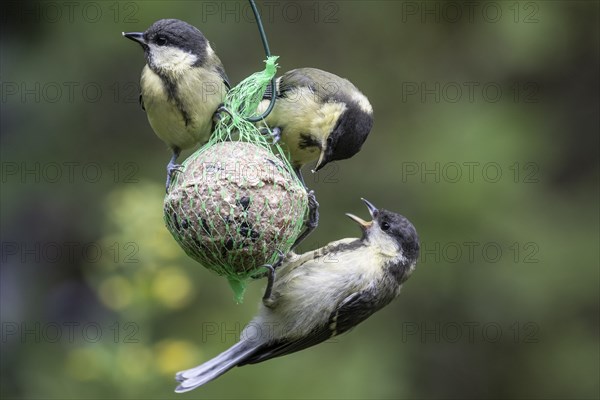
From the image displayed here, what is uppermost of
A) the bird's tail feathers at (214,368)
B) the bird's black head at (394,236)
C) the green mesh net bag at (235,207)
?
the green mesh net bag at (235,207)

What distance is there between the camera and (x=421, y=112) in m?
6.21

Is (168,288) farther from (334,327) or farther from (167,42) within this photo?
(167,42)

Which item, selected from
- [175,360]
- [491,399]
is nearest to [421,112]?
[491,399]

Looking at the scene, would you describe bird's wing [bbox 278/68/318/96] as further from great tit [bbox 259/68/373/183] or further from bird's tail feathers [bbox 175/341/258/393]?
bird's tail feathers [bbox 175/341/258/393]

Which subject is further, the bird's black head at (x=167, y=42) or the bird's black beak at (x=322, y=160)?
the bird's black beak at (x=322, y=160)

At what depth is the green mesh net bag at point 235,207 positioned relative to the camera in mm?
3369

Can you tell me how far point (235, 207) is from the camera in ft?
11.0

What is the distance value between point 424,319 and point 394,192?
874 mm

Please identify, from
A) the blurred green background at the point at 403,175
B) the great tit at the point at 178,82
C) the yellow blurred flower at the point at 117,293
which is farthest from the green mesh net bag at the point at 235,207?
the blurred green background at the point at 403,175

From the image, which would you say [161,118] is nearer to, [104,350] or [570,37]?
[104,350]

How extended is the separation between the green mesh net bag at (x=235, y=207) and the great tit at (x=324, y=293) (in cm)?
47

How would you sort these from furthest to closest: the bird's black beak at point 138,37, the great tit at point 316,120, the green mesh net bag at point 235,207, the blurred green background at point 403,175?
the blurred green background at point 403,175 < the great tit at point 316,120 < the bird's black beak at point 138,37 < the green mesh net bag at point 235,207

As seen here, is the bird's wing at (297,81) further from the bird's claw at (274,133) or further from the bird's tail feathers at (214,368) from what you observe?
the bird's tail feathers at (214,368)

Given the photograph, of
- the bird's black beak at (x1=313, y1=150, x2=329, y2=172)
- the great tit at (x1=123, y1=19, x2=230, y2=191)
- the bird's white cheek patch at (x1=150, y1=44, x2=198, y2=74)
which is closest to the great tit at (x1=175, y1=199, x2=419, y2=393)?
the bird's black beak at (x1=313, y1=150, x2=329, y2=172)
